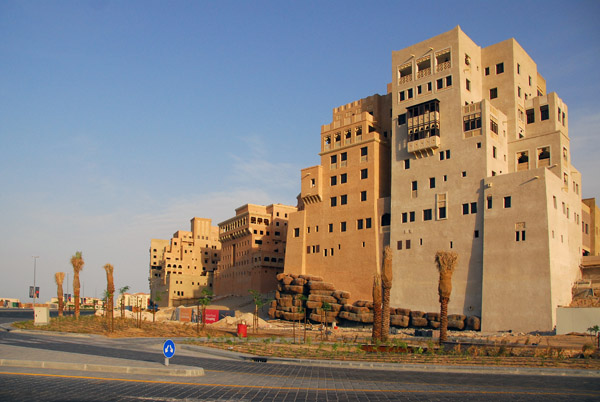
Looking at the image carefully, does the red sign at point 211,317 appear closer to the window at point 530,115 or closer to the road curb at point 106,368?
the window at point 530,115

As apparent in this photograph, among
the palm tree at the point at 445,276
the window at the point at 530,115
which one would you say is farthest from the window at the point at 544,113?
the palm tree at the point at 445,276

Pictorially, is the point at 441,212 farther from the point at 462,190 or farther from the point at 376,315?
the point at 376,315

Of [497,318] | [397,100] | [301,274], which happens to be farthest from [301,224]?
[497,318]

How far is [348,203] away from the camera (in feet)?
223

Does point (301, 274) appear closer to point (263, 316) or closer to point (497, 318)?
point (263, 316)

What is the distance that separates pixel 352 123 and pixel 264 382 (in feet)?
183

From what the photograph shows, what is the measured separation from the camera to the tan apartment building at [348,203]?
6469cm

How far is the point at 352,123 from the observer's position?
229 ft

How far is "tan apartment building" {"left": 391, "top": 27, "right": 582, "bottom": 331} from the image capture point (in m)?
49.6

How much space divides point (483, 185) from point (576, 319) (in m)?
15.0

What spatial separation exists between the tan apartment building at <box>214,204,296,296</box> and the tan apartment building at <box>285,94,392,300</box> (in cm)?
1827

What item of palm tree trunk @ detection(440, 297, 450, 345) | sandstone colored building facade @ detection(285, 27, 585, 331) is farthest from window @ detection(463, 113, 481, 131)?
palm tree trunk @ detection(440, 297, 450, 345)

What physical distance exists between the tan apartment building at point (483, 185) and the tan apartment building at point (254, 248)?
35803 mm

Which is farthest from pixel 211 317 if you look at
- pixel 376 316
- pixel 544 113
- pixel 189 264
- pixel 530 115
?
pixel 189 264
